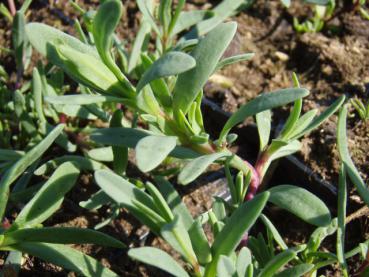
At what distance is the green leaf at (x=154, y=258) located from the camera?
2.87ft

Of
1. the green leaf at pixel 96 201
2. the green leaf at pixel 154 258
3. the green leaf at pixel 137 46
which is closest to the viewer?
the green leaf at pixel 154 258

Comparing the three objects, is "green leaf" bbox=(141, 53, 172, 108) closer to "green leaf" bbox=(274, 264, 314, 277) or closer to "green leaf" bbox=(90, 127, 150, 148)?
"green leaf" bbox=(90, 127, 150, 148)

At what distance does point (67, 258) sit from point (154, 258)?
30 centimetres

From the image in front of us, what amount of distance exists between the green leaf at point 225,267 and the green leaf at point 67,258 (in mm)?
298

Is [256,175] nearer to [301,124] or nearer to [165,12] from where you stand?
[301,124]

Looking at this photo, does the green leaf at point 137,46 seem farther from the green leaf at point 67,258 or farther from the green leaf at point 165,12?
the green leaf at point 67,258

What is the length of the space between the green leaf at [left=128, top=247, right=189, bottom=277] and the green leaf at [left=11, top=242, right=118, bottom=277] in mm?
219

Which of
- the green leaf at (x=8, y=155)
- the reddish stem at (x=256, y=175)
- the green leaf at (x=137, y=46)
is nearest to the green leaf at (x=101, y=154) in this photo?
the green leaf at (x=8, y=155)

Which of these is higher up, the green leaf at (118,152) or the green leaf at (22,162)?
the green leaf at (22,162)

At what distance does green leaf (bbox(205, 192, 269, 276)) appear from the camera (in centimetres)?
94

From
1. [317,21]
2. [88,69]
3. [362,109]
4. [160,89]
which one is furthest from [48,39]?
[317,21]

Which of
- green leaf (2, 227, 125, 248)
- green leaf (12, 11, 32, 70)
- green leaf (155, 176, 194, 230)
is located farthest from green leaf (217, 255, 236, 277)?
green leaf (12, 11, 32, 70)

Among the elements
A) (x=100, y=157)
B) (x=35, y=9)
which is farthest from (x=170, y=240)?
(x=35, y=9)

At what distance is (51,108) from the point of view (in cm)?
A: 171
